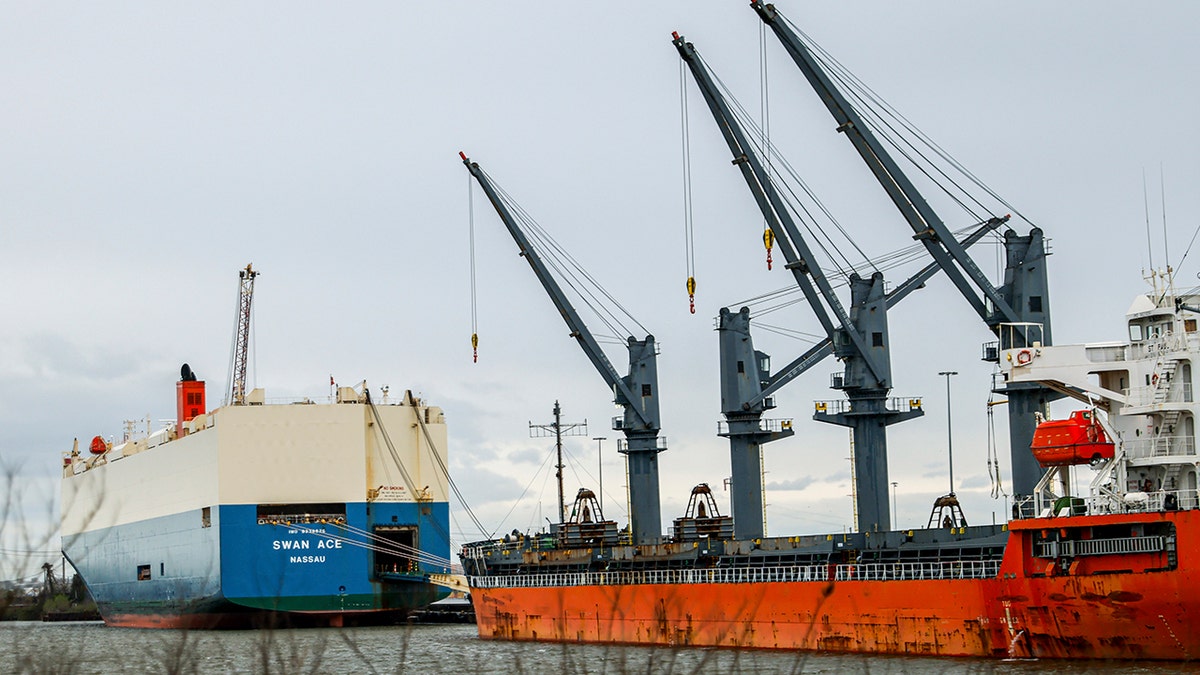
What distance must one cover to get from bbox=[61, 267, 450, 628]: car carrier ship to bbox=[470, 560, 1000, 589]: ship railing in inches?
159

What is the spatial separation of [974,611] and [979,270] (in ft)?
37.1

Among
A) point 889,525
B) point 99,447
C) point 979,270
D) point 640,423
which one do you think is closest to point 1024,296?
point 979,270

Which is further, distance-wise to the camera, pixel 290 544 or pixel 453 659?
pixel 290 544

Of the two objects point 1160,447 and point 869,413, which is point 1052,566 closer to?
point 1160,447

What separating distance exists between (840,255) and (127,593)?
3578cm

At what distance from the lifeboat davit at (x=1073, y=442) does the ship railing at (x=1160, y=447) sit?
1.78 ft

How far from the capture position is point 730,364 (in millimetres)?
45406

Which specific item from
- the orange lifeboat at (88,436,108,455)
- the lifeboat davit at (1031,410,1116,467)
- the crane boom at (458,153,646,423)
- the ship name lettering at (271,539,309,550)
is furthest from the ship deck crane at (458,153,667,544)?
the orange lifeboat at (88,436,108,455)

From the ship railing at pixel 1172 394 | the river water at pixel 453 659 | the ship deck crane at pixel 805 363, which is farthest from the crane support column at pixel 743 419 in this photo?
the ship railing at pixel 1172 394

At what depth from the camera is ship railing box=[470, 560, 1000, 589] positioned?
1305 inches

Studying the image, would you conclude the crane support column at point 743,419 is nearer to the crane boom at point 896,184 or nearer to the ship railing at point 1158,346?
the crane boom at point 896,184

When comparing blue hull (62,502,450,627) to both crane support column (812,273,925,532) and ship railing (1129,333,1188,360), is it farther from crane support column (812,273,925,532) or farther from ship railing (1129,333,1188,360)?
ship railing (1129,333,1188,360)

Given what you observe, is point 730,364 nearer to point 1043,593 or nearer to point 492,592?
point 492,592

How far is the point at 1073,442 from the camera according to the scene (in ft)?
99.1
